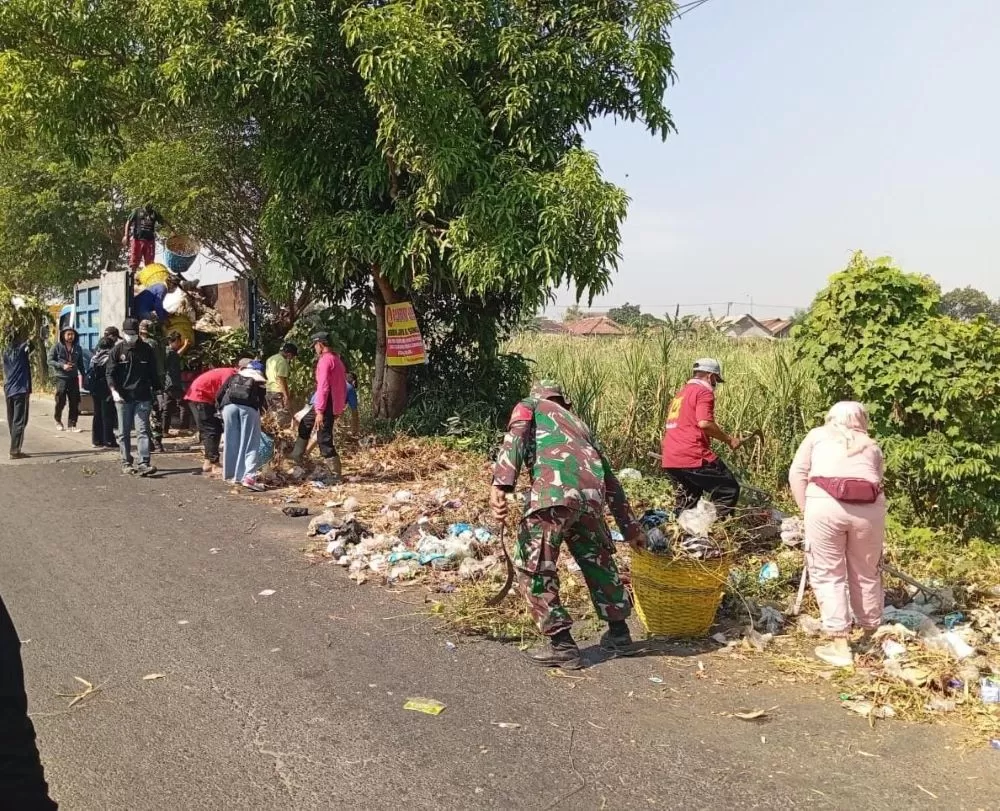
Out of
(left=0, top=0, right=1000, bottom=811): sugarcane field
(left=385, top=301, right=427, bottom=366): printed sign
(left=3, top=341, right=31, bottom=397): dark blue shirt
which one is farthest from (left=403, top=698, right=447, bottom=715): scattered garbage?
(left=3, top=341, right=31, bottom=397): dark blue shirt

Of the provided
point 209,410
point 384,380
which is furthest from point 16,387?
point 384,380

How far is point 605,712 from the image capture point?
4133 mm

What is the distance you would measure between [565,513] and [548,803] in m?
1.74

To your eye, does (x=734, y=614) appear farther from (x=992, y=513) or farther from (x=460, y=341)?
(x=460, y=341)

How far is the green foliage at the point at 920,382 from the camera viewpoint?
22.2 ft

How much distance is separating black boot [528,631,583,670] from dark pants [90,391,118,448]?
30.2 feet

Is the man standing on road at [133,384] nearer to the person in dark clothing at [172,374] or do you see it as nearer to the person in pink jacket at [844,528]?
the person in dark clothing at [172,374]

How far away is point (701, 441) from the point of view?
6.83 meters

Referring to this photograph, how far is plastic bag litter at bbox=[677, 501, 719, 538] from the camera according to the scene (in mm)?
5207

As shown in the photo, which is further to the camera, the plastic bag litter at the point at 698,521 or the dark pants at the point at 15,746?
the plastic bag litter at the point at 698,521

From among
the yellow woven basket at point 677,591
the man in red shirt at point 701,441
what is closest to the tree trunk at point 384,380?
the man in red shirt at point 701,441

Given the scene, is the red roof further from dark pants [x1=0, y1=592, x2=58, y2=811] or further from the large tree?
dark pants [x1=0, y1=592, x2=58, y2=811]

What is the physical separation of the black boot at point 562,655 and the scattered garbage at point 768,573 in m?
1.94

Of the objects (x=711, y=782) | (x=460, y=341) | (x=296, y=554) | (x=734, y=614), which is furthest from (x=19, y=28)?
(x=711, y=782)
